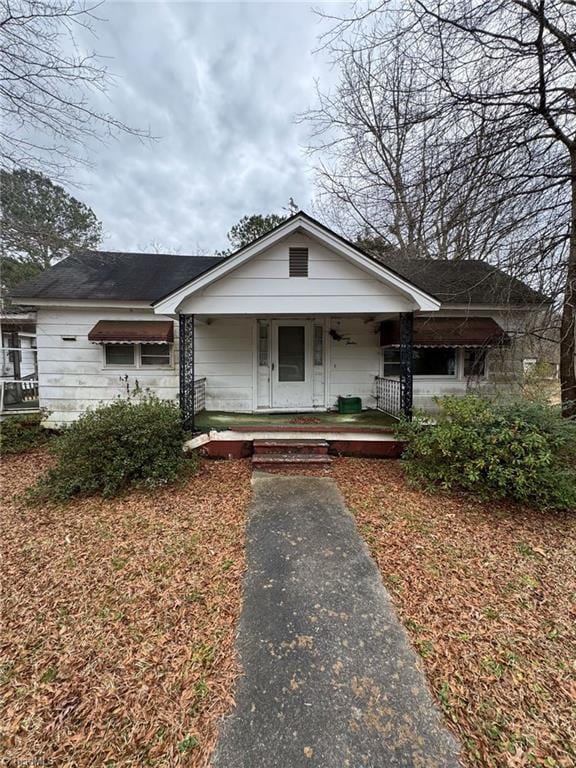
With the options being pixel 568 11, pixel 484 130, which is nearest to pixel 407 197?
pixel 484 130

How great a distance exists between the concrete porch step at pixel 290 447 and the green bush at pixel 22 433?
211 inches

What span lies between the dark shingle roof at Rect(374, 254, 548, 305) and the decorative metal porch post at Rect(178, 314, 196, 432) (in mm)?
4500

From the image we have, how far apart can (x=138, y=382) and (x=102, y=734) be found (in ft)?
22.6

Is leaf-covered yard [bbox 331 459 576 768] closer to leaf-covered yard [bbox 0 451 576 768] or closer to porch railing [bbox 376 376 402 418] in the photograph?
leaf-covered yard [bbox 0 451 576 768]

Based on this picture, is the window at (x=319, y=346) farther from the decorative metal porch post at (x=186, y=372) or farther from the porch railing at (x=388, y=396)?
the decorative metal porch post at (x=186, y=372)

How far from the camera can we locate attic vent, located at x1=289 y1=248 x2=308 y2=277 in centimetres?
592

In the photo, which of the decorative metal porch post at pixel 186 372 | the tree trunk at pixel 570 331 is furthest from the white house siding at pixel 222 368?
the tree trunk at pixel 570 331

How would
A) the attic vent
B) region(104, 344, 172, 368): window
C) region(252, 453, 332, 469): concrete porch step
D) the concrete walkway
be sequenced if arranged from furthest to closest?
region(104, 344, 172, 368): window, the attic vent, region(252, 453, 332, 469): concrete porch step, the concrete walkway

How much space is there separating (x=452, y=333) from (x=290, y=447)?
448cm

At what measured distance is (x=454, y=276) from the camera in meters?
8.72

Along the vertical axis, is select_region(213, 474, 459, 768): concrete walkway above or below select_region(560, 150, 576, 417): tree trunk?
below

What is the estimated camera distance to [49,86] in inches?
192

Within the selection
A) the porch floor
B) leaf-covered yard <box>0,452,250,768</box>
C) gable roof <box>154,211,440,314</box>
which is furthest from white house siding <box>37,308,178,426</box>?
leaf-covered yard <box>0,452,250,768</box>

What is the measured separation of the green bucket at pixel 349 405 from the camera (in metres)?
7.65
